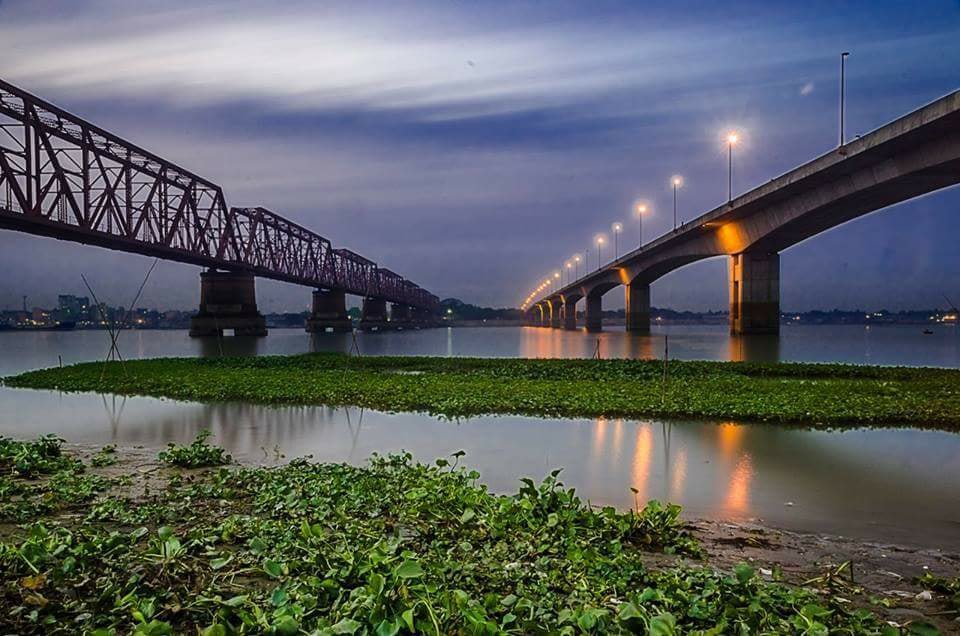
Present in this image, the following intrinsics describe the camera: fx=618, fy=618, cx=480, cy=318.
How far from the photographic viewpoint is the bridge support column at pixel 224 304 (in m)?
88.7

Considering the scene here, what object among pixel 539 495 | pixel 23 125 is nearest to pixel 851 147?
pixel 539 495

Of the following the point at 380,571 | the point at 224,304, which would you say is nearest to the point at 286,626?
the point at 380,571

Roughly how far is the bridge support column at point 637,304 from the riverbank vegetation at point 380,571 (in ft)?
293

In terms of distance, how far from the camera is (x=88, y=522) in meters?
7.14

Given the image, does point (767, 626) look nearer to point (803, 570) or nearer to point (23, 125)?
point (803, 570)

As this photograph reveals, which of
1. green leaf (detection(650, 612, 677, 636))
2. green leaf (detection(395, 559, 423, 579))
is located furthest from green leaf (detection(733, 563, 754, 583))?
green leaf (detection(395, 559, 423, 579))

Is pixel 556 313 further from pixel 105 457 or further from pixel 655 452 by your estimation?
pixel 105 457

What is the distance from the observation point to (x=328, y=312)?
124 meters

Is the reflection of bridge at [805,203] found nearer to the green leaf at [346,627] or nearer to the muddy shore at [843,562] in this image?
the muddy shore at [843,562]

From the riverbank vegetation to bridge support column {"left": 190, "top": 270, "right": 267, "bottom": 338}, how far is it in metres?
86.2

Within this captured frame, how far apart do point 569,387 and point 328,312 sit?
354 ft

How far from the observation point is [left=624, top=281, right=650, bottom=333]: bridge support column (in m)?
94.2

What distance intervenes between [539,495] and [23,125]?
197 feet

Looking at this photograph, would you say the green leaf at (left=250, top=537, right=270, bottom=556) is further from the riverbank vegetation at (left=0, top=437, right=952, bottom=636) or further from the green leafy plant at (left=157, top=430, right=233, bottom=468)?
the green leafy plant at (left=157, top=430, right=233, bottom=468)
